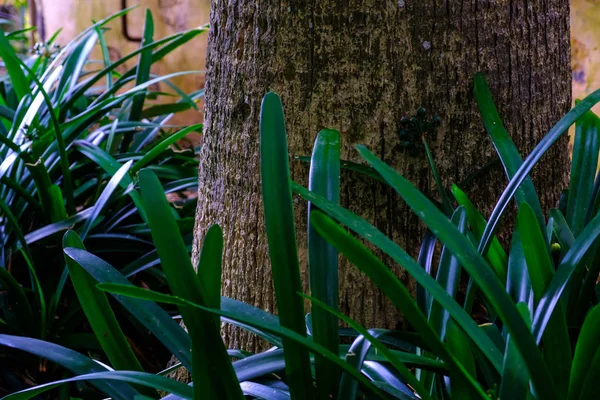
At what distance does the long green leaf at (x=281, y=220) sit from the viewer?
2.40 feet

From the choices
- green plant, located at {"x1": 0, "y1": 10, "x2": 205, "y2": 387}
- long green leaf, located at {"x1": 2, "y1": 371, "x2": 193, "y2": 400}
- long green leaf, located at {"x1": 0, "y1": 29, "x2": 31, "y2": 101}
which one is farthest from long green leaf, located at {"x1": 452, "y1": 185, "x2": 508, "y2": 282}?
long green leaf, located at {"x1": 0, "y1": 29, "x2": 31, "y2": 101}

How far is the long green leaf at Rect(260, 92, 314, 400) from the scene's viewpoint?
2.40 feet

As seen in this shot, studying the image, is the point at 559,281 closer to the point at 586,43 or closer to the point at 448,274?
the point at 448,274

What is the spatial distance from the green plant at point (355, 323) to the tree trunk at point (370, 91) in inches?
8.1

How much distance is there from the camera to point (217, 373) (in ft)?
2.38

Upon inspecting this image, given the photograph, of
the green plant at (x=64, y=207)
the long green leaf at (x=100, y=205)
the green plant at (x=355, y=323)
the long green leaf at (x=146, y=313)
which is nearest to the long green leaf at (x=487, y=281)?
the green plant at (x=355, y=323)

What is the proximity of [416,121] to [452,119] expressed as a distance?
76mm

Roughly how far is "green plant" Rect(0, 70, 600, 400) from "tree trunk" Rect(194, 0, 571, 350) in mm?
204

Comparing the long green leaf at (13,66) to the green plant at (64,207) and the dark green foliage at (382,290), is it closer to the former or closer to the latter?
the green plant at (64,207)

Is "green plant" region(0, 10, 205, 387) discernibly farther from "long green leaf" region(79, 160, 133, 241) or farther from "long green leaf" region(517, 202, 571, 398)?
"long green leaf" region(517, 202, 571, 398)

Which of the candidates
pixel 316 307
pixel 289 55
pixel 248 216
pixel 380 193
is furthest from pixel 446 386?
pixel 289 55

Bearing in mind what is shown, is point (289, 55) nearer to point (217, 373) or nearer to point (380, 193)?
point (380, 193)

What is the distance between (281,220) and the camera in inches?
28.9

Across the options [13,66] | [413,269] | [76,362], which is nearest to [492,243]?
[413,269]
